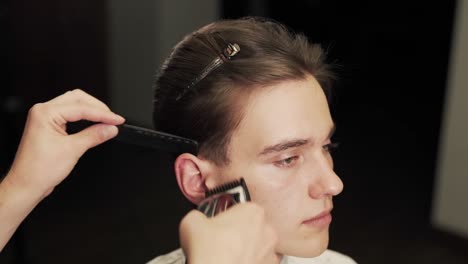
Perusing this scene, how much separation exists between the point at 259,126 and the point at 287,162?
0.28 feet

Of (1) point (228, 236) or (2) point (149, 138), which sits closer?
(1) point (228, 236)

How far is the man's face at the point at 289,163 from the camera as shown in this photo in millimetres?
971

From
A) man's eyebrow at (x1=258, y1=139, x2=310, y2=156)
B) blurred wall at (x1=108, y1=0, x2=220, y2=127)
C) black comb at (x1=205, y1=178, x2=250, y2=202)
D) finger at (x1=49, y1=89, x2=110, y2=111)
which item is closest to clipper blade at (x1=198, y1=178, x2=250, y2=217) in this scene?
black comb at (x1=205, y1=178, x2=250, y2=202)

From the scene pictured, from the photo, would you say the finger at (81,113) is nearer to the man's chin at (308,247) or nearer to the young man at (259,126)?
the young man at (259,126)

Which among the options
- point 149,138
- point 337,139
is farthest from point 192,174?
point 337,139

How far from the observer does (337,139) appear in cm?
385

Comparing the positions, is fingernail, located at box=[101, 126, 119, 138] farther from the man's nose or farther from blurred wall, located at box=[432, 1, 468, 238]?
blurred wall, located at box=[432, 1, 468, 238]

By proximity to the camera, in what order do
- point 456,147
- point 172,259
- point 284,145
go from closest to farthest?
point 284,145 → point 172,259 → point 456,147

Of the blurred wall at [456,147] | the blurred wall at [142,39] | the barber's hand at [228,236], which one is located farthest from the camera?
the blurred wall at [142,39]

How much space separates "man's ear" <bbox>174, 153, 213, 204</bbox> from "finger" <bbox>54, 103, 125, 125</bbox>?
0.24 metres

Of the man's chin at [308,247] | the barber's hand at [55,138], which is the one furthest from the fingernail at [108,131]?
the man's chin at [308,247]

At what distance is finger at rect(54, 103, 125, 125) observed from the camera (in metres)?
0.81

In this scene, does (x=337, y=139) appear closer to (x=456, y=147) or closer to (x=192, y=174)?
(x=456, y=147)

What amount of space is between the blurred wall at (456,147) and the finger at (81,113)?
178cm
